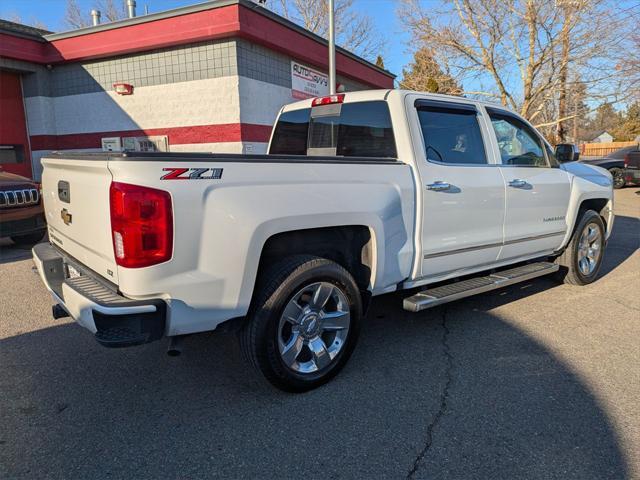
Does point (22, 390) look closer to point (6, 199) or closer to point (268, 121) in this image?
point (6, 199)

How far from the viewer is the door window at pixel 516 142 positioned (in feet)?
14.8

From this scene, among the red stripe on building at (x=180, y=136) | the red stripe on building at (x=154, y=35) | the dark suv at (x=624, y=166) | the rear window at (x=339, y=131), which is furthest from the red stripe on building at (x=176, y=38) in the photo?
→ the dark suv at (x=624, y=166)

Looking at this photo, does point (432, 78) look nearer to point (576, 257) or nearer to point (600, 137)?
point (576, 257)

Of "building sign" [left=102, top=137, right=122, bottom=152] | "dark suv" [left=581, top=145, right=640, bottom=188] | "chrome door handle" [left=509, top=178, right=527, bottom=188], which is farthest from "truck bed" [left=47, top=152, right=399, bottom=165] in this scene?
"dark suv" [left=581, top=145, right=640, bottom=188]

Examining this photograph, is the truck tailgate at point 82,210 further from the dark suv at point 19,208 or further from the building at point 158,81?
the building at point 158,81

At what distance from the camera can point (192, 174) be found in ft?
8.26

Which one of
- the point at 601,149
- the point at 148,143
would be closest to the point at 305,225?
the point at 148,143

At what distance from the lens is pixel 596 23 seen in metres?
18.2

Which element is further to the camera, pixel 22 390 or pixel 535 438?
pixel 22 390

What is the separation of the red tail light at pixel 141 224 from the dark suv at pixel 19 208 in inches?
202

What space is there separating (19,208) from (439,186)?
5964 mm

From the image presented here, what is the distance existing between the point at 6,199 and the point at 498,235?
635 cm

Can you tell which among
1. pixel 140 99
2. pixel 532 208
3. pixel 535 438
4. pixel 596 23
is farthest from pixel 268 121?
pixel 596 23

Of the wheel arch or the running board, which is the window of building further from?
the running board
